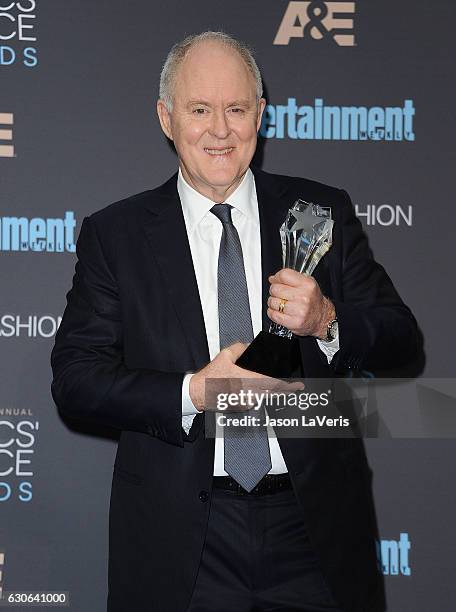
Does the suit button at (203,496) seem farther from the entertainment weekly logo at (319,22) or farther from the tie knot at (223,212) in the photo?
the entertainment weekly logo at (319,22)

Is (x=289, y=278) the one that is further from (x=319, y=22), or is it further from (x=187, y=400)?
(x=319, y=22)

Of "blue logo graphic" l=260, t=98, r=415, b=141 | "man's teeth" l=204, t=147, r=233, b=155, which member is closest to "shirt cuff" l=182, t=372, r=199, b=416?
"man's teeth" l=204, t=147, r=233, b=155

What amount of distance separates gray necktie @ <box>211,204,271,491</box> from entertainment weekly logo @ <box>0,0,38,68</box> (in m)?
1.35

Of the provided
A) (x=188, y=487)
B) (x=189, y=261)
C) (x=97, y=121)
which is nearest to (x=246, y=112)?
(x=189, y=261)

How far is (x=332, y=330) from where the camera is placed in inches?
73.6

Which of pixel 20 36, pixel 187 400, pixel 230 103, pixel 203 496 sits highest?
pixel 20 36

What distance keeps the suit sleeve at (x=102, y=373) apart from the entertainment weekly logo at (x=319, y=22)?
1.36 metres

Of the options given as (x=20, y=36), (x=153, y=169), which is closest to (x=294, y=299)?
(x=153, y=169)

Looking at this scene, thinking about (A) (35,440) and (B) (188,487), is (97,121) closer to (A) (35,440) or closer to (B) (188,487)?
(A) (35,440)

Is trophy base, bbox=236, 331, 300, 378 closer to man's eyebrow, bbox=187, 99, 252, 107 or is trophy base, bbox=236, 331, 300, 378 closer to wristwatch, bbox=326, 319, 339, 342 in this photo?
wristwatch, bbox=326, 319, 339, 342

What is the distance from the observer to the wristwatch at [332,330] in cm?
186

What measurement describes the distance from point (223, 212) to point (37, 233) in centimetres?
118

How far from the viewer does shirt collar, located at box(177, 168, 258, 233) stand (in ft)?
7.02

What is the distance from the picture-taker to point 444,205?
3133 millimetres
